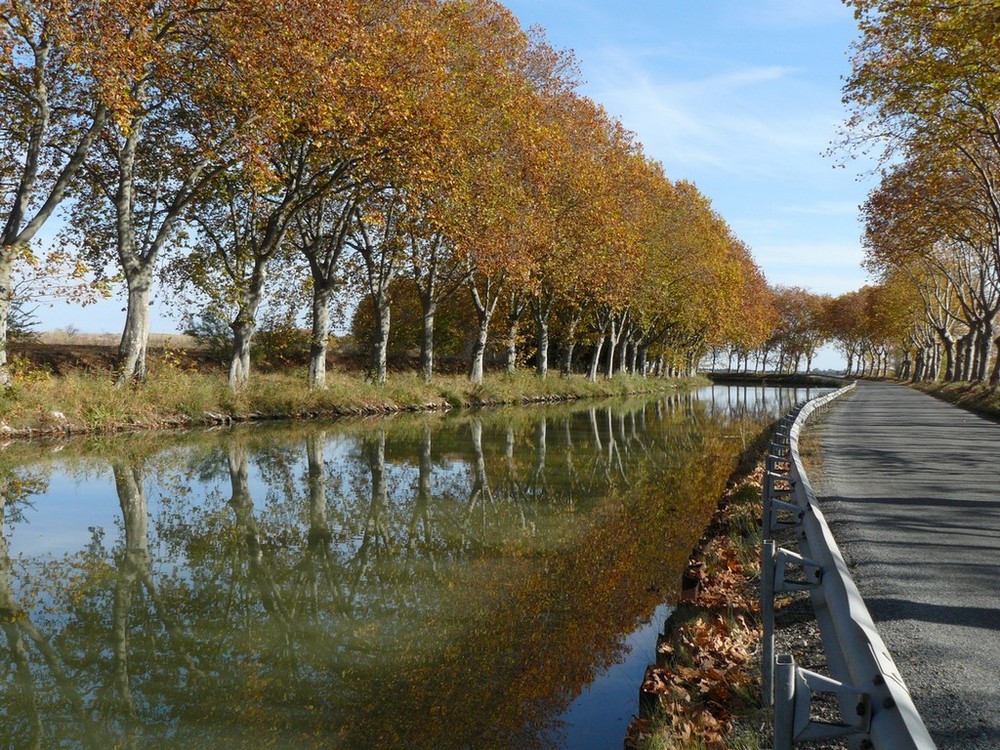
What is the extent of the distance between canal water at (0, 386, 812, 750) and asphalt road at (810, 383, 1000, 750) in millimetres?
1760

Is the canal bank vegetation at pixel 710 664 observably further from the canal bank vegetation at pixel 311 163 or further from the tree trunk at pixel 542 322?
the tree trunk at pixel 542 322

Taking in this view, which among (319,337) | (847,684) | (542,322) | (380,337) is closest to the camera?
(847,684)

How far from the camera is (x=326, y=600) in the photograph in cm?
704

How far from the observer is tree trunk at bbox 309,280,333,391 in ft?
93.5

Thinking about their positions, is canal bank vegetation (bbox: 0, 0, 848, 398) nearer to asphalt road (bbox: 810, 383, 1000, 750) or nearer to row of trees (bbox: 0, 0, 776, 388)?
row of trees (bbox: 0, 0, 776, 388)

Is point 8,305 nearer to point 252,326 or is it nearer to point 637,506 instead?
point 252,326

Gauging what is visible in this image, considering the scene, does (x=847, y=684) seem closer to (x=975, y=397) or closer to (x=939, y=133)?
(x=939, y=133)

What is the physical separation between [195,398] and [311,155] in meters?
8.42

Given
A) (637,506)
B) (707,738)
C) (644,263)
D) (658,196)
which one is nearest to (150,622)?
(707,738)

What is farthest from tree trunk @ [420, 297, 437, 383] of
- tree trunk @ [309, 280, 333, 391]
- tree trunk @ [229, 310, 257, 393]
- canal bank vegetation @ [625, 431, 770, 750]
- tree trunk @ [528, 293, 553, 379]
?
canal bank vegetation @ [625, 431, 770, 750]

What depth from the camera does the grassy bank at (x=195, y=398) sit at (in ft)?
60.7

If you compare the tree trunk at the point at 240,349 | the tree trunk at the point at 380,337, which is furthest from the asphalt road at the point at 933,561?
the tree trunk at the point at 380,337

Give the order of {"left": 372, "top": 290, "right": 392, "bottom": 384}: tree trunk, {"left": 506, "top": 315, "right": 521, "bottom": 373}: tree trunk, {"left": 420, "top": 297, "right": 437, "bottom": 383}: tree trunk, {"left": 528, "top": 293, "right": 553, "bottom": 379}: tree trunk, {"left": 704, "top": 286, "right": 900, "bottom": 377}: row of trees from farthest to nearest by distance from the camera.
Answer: {"left": 704, "top": 286, "right": 900, "bottom": 377}: row of trees, {"left": 528, "top": 293, "right": 553, "bottom": 379}: tree trunk, {"left": 506, "top": 315, "right": 521, "bottom": 373}: tree trunk, {"left": 420, "top": 297, "right": 437, "bottom": 383}: tree trunk, {"left": 372, "top": 290, "right": 392, "bottom": 384}: tree trunk

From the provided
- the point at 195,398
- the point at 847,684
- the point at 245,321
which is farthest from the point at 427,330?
the point at 847,684
